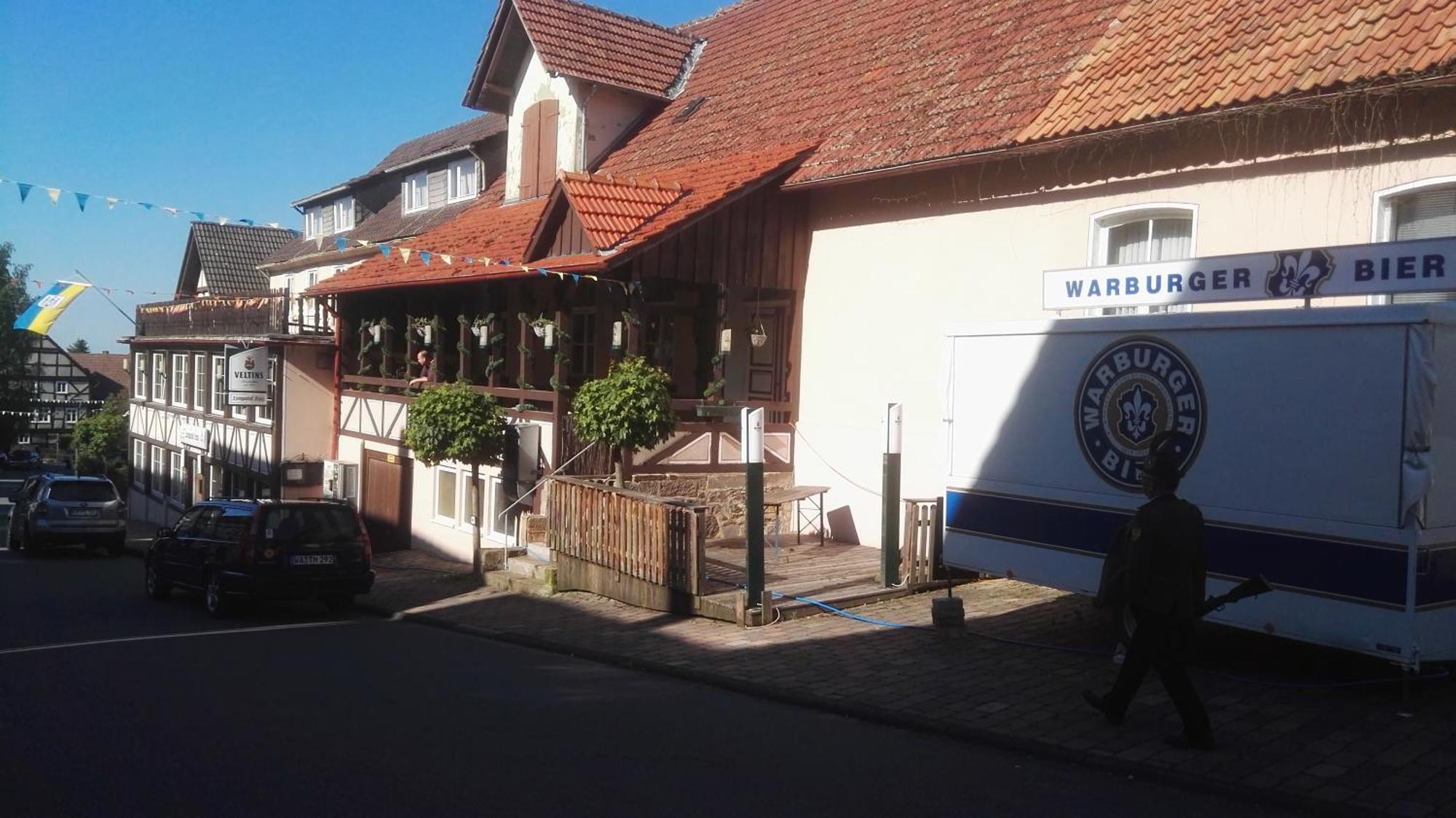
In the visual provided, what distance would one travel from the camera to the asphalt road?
20.4ft

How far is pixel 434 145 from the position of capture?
118 feet

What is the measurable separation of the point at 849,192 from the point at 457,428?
620cm

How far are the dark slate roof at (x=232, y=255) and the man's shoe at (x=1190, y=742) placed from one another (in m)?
38.9

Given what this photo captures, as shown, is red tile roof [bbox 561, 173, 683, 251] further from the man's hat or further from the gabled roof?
the man's hat

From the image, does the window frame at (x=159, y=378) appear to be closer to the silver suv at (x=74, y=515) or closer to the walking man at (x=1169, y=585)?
the silver suv at (x=74, y=515)

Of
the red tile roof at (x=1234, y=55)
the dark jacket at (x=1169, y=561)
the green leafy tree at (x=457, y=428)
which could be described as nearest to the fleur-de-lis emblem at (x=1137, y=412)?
the dark jacket at (x=1169, y=561)

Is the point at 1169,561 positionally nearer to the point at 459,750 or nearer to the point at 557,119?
the point at 459,750

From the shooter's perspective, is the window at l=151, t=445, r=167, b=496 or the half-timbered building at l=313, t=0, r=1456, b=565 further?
the window at l=151, t=445, r=167, b=496

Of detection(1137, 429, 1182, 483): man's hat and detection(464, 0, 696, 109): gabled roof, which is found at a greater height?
detection(464, 0, 696, 109): gabled roof

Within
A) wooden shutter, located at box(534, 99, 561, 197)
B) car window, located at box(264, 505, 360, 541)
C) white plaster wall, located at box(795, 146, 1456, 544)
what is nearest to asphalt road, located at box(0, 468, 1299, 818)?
car window, located at box(264, 505, 360, 541)

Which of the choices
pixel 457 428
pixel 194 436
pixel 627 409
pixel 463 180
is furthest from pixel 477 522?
pixel 194 436

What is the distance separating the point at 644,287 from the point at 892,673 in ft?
27.2

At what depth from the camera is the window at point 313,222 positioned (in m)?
39.5

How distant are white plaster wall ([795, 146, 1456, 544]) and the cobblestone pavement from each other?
1.79 meters
